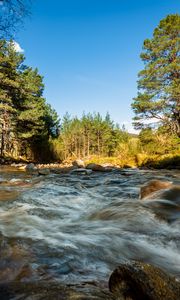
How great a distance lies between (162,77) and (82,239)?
1026 inches

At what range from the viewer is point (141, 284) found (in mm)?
1561

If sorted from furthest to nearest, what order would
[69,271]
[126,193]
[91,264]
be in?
[126,193] → [91,264] → [69,271]

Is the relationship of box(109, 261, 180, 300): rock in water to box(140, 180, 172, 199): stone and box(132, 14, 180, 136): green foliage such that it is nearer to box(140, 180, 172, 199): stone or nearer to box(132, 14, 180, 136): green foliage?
box(140, 180, 172, 199): stone

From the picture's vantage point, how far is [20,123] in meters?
31.4

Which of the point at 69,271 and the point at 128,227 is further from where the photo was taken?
the point at 128,227

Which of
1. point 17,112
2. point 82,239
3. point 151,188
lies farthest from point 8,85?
point 82,239

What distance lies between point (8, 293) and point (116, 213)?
276 centimetres

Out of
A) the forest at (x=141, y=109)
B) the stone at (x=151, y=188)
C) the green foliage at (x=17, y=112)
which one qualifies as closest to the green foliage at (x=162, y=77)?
the forest at (x=141, y=109)

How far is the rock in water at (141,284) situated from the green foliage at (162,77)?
25219 millimetres

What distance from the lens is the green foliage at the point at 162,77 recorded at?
85.3ft

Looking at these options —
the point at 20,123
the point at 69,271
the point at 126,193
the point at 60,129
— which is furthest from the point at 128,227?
the point at 60,129

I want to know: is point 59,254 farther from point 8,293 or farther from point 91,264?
point 8,293

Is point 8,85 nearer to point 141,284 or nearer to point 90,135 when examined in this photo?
point 141,284

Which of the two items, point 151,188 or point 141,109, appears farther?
point 141,109
